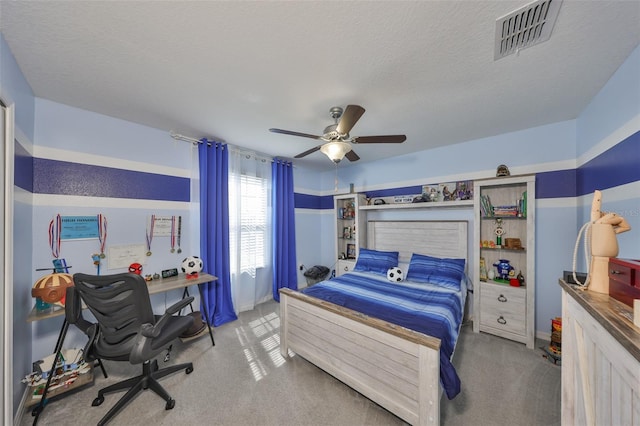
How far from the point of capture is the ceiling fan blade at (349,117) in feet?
5.37

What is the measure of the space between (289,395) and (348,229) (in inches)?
114

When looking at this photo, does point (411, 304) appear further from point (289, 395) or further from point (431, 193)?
point (431, 193)

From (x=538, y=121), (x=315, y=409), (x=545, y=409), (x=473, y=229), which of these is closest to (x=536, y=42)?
(x=538, y=121)

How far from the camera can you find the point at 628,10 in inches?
46.6

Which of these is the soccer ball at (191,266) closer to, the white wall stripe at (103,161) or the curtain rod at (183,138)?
the white wall stripe at (103,161)

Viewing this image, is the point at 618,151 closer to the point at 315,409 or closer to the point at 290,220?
the point at 315,409

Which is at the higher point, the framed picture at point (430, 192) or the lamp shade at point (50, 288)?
the framed picture at point (430, 192)

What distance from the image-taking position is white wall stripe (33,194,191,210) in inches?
82.3

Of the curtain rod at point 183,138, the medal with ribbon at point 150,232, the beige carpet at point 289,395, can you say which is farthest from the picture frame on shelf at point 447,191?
the medal with ribbon at point 150,232

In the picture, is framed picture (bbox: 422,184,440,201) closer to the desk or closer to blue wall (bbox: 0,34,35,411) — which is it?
the desk

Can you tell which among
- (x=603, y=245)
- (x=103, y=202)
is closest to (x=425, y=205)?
(x=603, y=245)

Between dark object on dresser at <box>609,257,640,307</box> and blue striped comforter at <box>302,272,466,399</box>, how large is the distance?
0.97 metres

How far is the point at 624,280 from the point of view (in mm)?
843

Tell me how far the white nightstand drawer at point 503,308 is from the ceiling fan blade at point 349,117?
2.55m
